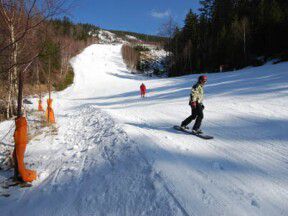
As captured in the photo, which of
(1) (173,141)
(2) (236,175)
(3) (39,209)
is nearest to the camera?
(3) (39,209)

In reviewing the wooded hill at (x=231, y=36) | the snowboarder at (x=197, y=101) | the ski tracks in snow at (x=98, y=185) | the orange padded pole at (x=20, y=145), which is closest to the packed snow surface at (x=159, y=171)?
the ski tracks in snow at (x=98, y=185)

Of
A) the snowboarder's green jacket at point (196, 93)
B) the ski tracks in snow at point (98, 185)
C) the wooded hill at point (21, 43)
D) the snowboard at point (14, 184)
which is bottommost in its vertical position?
the snowboard at point (14, 184)

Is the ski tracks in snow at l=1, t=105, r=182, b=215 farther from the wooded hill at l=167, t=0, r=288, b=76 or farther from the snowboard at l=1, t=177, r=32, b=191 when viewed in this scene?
the wooded hill at l=167, t=0, r=288, b=76

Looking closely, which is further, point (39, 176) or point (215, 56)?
point (215, 56)

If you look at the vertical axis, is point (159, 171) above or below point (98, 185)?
above

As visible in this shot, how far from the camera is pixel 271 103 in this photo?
10961 millimetres

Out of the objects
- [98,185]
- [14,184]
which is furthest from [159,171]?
[14,184]

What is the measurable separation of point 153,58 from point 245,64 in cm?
5860

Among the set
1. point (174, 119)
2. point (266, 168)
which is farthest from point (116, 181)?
point (174, 119)

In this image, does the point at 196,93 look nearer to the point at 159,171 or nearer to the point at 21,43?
the point at 159,171

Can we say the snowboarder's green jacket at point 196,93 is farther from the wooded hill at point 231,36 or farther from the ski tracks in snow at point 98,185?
the wooded hill at point 231,36

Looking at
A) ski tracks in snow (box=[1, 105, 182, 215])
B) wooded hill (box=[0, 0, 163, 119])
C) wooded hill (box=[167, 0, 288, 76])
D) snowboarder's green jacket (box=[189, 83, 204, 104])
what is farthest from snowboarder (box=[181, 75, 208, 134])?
wooded hill (box=[167, 0, 288, 76])

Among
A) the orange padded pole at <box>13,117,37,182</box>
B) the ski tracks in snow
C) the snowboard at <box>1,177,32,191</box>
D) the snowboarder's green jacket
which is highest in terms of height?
the snowboarder's green jacket

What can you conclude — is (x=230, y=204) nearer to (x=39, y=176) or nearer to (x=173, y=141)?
(x=173, y=141)
